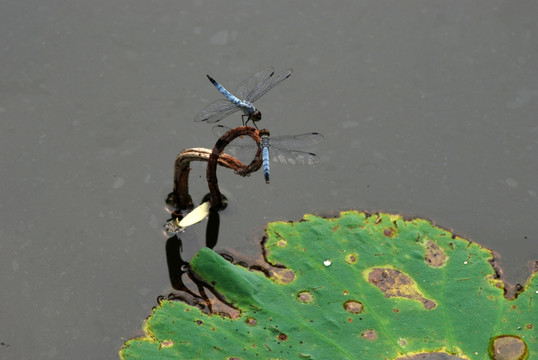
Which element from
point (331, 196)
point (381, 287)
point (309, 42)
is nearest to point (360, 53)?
point (309, 42)

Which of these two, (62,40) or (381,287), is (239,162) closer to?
(381,287)

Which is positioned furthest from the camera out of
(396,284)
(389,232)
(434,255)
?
(389,232)

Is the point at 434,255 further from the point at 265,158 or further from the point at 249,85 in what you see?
the point at 249,85

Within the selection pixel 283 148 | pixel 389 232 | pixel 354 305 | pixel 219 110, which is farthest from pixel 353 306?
pixel 219 110

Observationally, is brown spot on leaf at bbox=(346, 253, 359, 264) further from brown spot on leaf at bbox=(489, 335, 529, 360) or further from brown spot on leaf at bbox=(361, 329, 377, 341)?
brown spot on leaf at bbox=(489, 335, 529, 360)

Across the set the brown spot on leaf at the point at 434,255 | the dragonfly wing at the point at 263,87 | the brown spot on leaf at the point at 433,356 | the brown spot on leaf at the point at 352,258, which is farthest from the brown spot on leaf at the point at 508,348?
the dragonfly wing at the point at 263,87

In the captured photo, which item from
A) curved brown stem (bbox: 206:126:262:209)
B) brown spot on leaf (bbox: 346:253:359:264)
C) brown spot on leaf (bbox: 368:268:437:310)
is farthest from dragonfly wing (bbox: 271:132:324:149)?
brown spot on leaf (bbox: 368:268:437:310)

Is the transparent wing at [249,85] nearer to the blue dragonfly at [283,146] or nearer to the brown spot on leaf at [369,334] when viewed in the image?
the blue dragonfly at [283,146]
